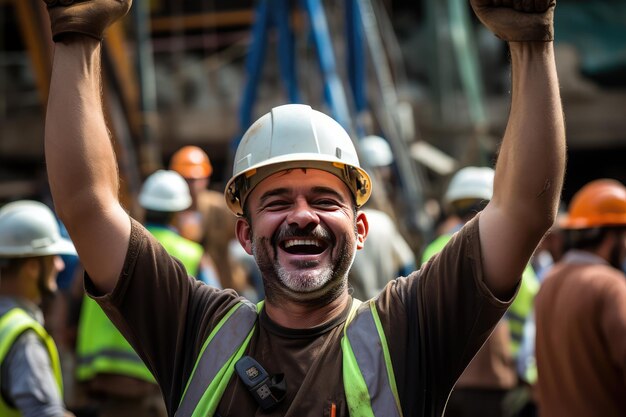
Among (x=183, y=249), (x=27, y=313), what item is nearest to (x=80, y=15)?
(x=27, y=313)

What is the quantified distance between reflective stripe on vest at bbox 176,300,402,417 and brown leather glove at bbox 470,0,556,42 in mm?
825

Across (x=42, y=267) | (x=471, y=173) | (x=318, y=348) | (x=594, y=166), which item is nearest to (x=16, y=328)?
(x=42, y=267)

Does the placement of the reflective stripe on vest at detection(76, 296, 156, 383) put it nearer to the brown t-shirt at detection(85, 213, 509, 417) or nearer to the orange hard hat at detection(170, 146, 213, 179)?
the orange hard hat at detection(170, 146, 213, 179)

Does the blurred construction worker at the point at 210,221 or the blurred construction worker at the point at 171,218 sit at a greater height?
the blurred construction worker at the point at 171,218

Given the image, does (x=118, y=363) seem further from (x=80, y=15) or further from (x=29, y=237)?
(x=80, y=15)

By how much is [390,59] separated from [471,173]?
6.98 m

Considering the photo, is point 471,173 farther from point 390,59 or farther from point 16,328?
point 390,59

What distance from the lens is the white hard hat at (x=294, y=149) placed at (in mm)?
3184

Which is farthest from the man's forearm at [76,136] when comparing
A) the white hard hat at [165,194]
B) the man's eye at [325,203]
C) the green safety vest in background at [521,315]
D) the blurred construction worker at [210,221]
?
the blurred construction worker at [210,221]

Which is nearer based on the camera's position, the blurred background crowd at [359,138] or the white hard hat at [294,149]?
the white hard hat at [294,149]

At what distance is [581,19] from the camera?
17594 millimetres

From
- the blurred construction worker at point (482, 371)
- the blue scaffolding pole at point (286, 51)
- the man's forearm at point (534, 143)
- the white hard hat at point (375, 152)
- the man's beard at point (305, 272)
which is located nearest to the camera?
the man's forearm at point (534, 143)

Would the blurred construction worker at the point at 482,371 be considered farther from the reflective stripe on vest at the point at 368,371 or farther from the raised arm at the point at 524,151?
the raised arm at the point at 524,151

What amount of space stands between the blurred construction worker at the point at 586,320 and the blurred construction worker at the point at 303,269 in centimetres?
214
